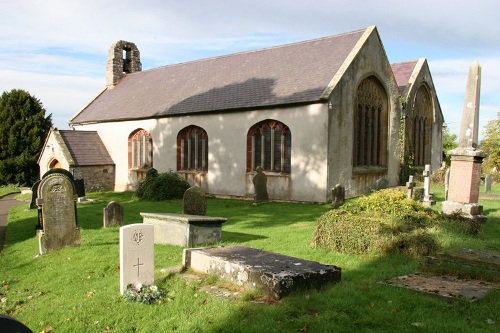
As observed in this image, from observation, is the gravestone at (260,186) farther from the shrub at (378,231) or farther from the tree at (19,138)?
the tree at (19,138)

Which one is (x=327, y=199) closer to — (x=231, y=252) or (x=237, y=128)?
(x=237, y=128)

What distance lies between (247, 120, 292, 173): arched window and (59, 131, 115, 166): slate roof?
11.0m

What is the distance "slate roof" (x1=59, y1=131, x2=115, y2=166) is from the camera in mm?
25725

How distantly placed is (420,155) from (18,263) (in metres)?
23.9

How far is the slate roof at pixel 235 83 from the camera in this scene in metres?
19.7

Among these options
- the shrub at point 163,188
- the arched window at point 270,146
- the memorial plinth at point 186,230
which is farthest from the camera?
the shrub at point 163,188

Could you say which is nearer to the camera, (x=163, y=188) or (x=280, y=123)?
(x=280, y=123)

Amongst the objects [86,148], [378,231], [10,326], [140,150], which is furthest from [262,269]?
[86,148]

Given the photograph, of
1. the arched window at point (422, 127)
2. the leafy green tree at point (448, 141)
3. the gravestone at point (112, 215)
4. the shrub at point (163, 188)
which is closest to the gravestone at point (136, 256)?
the gravestone at point (112, 215)

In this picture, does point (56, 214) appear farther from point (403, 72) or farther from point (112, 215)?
point (403, 72)

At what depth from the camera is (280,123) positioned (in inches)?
776

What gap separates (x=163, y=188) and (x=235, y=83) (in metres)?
6.70

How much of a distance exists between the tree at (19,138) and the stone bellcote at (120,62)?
21.3 feet

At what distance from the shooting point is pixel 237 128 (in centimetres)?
2086
